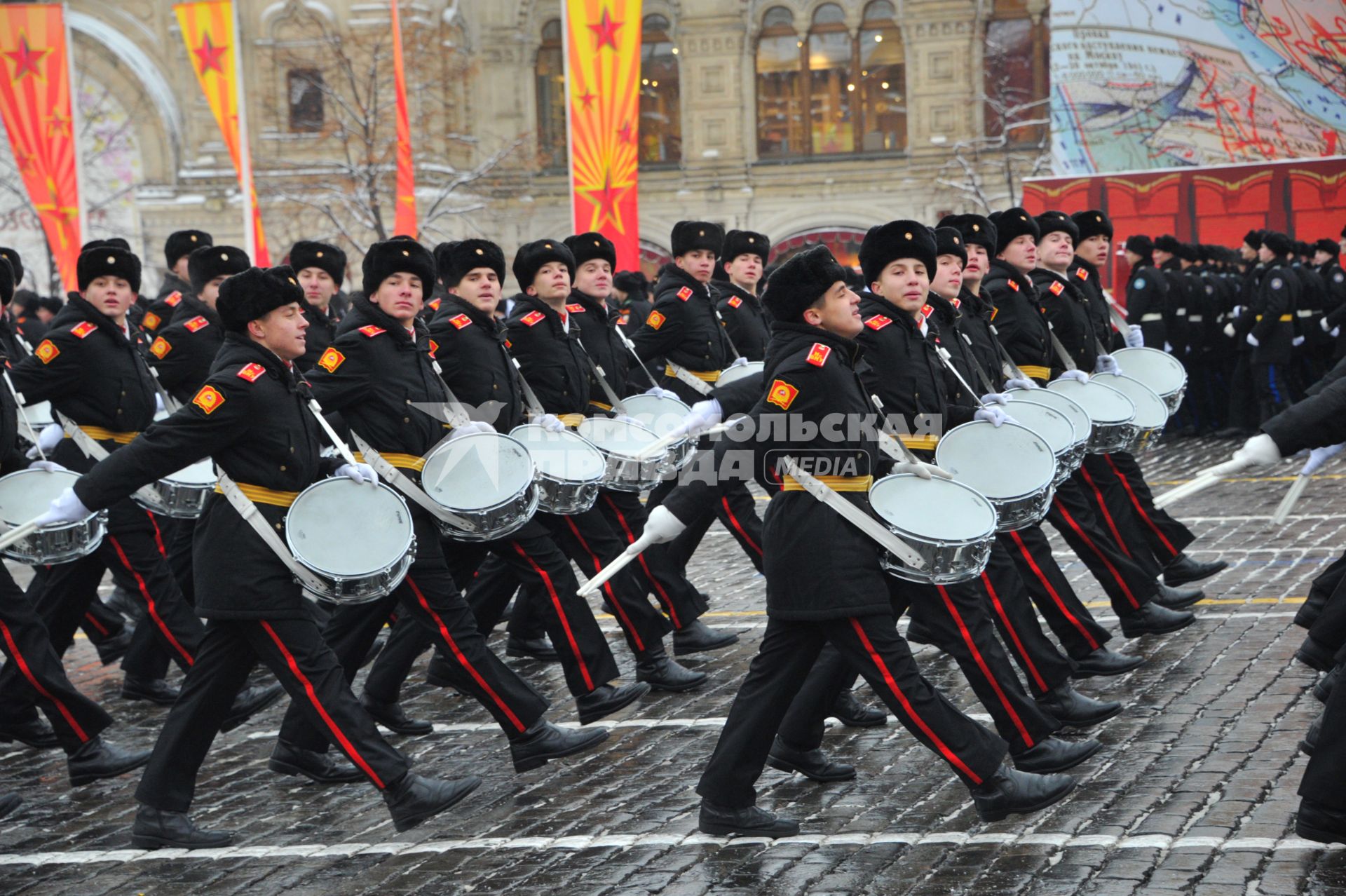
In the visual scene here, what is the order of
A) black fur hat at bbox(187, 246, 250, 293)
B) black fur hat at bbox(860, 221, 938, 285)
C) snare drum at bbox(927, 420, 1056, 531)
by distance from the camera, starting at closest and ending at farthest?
snare drum at bbox(927, 420, 1056, 531) < black fur hat at bbox(860, 221, 938, 285) < black fur hat at bbox(187, 246, 250, 293)

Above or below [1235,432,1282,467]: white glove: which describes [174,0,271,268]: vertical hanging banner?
above

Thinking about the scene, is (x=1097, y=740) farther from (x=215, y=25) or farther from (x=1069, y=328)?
(x=215, y=25)

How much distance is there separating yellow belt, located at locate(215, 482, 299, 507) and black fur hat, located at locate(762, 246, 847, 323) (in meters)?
1.89

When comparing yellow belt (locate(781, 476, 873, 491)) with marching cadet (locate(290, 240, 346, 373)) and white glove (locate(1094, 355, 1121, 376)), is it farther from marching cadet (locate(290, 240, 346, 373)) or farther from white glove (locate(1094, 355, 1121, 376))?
marching cadet (locate(290, 240, 346, 373))

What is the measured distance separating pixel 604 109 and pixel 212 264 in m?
6.56

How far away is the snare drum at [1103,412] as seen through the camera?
7.51 metres

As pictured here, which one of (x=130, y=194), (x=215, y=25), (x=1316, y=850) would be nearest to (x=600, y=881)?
(x=1316, y=850)

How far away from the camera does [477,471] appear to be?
6.69 metres

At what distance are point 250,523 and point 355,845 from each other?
3.91 feet

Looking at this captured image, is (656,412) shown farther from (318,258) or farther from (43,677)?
(43,677)

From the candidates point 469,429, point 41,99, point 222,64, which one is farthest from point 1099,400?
point 222,64

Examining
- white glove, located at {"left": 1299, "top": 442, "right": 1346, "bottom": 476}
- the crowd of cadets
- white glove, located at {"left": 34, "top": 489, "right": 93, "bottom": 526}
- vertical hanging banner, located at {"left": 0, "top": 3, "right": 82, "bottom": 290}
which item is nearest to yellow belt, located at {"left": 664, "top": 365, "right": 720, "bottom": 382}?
the crowd of cadets

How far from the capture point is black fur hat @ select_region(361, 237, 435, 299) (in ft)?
22.5

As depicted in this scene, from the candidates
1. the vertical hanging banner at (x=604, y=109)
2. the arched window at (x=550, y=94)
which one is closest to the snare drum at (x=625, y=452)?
the vertical hanging banner at (x=604, y=109)
